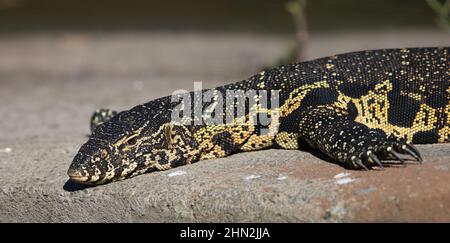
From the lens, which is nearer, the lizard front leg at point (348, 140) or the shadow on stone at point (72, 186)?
the lizard front leg at point (348, 140)

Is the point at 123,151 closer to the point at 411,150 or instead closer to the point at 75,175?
the point at 75,175

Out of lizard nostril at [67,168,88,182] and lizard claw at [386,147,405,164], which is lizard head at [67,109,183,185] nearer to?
lizard nostril at [67,168,88,182]

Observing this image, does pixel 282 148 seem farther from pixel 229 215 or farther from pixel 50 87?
pixel 50 87

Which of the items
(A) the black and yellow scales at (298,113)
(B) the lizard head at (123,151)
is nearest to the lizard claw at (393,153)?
(A) the black and yellow scales at (298,113)

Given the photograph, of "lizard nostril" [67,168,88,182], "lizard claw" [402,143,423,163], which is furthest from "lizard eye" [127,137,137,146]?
"lizard claw" [402,143,423,163]

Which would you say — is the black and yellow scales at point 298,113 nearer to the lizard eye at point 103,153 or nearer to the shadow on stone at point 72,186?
the lizard eye at point 103,153

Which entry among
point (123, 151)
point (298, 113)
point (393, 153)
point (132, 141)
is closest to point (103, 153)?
point (123, 151)
